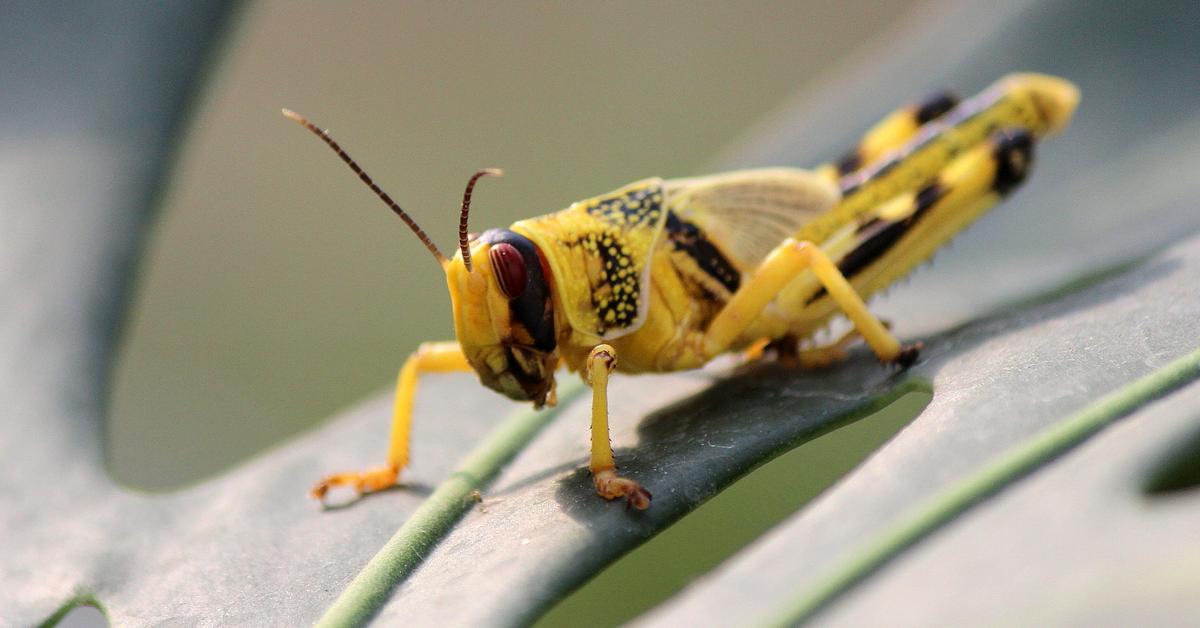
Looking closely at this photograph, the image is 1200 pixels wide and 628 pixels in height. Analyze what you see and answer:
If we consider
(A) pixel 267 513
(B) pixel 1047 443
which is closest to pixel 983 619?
(B) pixel 1047 443

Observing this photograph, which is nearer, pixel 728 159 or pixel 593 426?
pixel 593 426

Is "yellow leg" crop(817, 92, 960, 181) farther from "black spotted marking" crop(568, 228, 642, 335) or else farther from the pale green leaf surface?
"black spotted marking" crop(568, 228, 642, 335)

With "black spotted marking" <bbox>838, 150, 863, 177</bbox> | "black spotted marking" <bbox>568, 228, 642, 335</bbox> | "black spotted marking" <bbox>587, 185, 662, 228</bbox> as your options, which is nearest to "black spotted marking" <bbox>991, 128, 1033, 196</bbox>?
"black spotted marking" <bbox>838, 150, 863, 177</bbox>

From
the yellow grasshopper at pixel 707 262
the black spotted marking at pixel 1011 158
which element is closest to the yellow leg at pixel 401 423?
the yellow grasshopper at pixel 707 262

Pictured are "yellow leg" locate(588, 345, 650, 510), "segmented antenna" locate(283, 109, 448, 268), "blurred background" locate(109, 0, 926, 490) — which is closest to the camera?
"yellow leg" locate(588, 345, 650, 510)

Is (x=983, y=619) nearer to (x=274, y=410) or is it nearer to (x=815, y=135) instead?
(x=815, y=135)

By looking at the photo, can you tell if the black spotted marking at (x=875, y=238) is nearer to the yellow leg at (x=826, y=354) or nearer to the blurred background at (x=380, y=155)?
the yellow leg at (x=826, y=354)

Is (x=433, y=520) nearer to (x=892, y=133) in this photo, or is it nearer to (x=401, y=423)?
(x=401, y=423)
